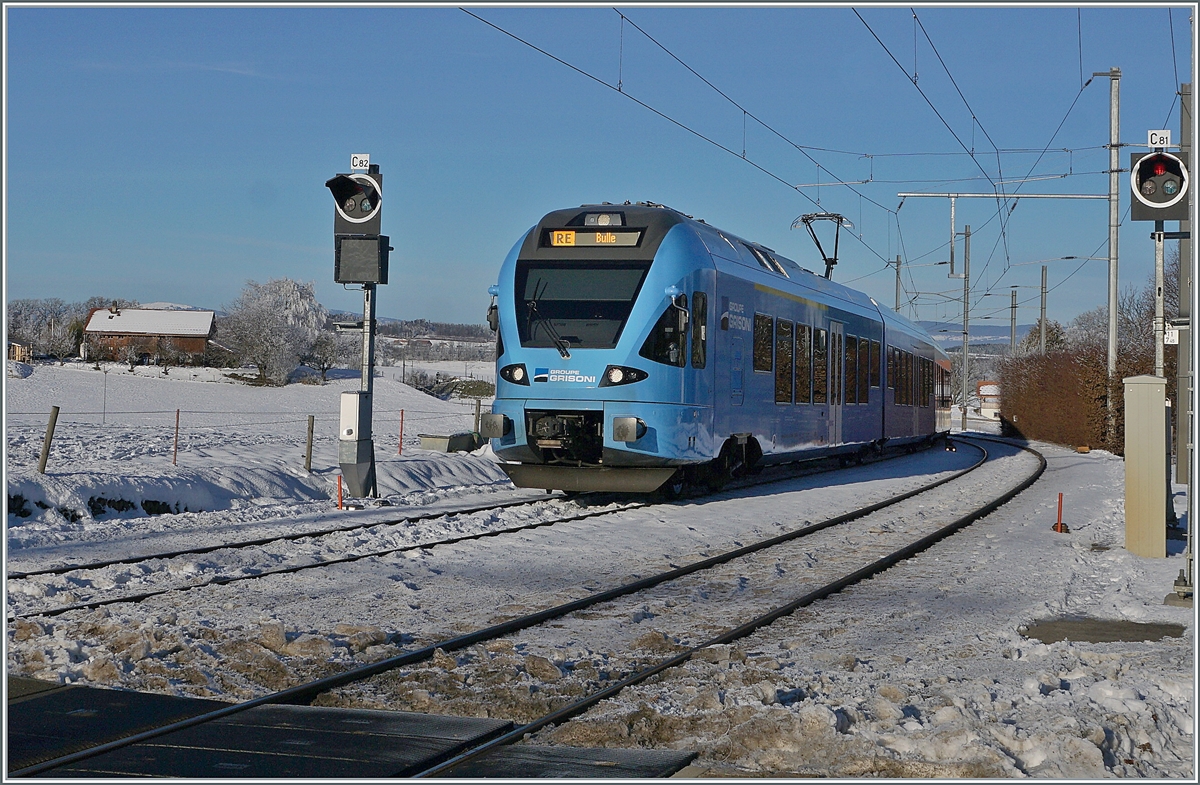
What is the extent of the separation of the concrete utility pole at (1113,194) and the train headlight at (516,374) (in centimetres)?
1876

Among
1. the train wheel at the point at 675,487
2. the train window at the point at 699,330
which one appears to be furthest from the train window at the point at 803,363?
the train window at the point at 699,330

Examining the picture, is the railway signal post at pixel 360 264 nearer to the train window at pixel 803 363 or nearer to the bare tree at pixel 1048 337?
the train window at pixel 803 363

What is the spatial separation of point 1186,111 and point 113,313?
11044cm

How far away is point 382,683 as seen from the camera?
21.5 feet

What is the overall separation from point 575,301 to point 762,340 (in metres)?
3.83

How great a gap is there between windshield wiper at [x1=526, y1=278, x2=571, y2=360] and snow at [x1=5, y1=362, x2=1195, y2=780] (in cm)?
211

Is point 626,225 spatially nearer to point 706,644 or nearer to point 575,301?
point 575,301

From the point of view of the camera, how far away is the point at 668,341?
14852 millimetres

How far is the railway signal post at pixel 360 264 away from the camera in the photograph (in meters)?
14.9

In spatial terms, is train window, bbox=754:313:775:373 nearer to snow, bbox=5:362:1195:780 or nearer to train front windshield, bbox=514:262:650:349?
snow, bbox=5:362:1195:780

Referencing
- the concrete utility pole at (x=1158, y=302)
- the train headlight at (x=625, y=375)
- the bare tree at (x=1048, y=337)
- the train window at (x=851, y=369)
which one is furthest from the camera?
the bare tree at (x=1048, y=337)

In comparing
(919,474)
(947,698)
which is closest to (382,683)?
(947,698)

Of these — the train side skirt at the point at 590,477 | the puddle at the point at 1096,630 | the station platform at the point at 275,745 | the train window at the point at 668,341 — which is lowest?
the station platform at the point at 275,745

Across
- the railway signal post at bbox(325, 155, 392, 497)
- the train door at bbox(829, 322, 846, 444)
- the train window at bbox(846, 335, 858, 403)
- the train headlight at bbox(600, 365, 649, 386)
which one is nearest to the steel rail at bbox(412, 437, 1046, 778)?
the train headlight at bbox(600, 365, 649, 386)
